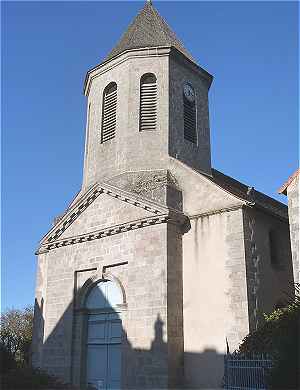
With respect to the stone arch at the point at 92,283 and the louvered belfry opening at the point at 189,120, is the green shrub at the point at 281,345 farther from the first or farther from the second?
the louvered belfry opening at the point at 189,120

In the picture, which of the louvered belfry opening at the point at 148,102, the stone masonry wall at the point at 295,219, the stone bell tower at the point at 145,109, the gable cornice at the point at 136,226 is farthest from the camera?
the louvered belfry opening at the point at 148,102

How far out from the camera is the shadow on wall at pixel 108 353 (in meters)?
14.7

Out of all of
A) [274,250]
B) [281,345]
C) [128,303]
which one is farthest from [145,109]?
[281,345]

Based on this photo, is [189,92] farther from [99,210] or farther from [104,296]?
[104,296]

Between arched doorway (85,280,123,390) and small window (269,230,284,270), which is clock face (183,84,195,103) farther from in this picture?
arched doorway (85,280,123,390)

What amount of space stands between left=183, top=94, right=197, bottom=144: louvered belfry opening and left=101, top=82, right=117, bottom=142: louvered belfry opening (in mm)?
3061

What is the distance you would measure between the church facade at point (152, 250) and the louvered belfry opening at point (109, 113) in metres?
0.06

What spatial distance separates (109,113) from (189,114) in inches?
140

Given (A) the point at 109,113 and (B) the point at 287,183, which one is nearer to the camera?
(B) the point at 287,183

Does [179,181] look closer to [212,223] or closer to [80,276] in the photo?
[212,223]

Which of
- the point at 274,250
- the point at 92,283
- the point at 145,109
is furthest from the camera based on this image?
the point at 145,109

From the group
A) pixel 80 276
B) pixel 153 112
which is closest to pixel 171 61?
pixel 153 112

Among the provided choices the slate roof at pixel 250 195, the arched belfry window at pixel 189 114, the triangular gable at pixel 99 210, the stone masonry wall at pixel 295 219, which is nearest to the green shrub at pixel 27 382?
the triangular gable at pixel 99 210

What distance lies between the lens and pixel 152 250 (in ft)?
53.2
